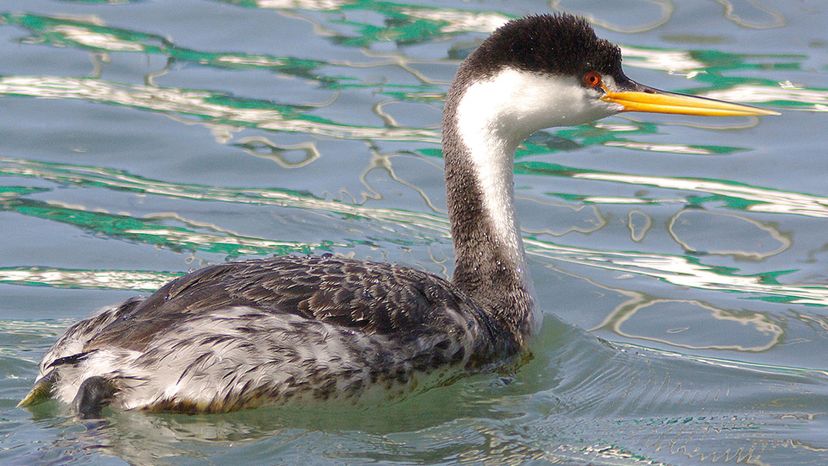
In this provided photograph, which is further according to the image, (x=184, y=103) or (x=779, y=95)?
(x=779, y=95)

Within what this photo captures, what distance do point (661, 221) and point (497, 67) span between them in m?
2.35

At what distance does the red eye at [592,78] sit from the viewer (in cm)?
726

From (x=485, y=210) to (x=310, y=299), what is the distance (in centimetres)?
137

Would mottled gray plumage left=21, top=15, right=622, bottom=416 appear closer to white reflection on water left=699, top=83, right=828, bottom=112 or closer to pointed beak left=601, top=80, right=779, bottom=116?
pointed beak left=601, top=80, right=779, bottom=116

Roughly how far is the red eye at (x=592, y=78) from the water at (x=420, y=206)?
127cm

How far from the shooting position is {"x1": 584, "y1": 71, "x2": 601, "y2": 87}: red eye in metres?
7.26

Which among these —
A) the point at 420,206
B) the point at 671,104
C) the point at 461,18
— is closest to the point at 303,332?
the point at 671,104

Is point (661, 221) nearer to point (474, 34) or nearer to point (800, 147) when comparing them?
point (800, 147)

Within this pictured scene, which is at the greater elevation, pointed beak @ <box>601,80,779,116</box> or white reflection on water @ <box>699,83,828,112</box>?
pointed beak @ <box>601,80,779,116</box>

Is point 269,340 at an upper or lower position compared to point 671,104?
lower

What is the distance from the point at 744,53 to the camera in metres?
11.4

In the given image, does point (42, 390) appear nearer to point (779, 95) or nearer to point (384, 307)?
point (384, 307)

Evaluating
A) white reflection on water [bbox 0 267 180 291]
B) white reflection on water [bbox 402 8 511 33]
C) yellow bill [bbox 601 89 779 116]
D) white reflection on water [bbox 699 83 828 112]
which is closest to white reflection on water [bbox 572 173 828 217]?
white reflection on water [bbox 699 83 828 112]

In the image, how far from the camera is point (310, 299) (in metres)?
6.24
